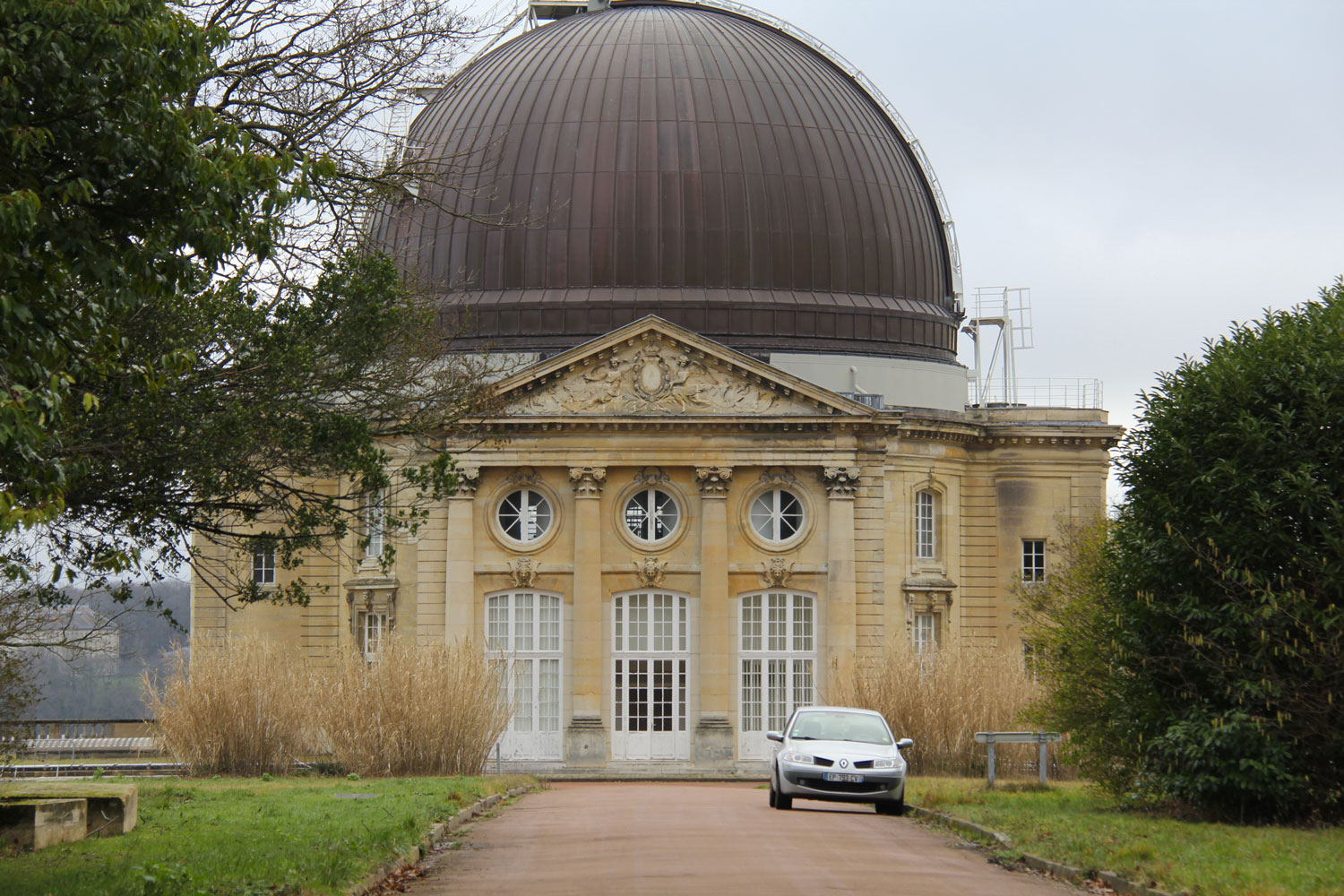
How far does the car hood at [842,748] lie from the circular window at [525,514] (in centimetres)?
2241

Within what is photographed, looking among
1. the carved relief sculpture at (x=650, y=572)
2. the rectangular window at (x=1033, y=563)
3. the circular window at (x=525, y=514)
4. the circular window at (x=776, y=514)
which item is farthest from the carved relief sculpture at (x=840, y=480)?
the circular window at (x=525, y=514)

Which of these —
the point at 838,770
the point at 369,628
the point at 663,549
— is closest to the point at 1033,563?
the point at 663,549

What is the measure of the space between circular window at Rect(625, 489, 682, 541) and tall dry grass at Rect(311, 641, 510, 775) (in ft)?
38.0

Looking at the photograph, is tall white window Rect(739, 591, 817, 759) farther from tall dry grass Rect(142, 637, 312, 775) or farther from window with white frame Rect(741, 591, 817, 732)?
tall dry grass Rect(142, 637, 312, 775)

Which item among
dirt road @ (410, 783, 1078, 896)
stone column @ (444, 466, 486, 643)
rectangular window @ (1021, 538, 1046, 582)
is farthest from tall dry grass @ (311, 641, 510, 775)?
rectangular window @ (1021, 538, 1046, 582)

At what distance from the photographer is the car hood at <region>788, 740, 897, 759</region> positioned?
25688 millimetres

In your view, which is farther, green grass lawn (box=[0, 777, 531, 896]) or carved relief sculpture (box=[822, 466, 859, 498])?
carved relief sculpture (box=[822, 466, 859, 498])

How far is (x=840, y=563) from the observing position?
47.8 meters

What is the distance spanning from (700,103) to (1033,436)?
1268 centimetres

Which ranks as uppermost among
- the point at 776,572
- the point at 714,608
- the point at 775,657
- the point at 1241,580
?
the point at 776,572

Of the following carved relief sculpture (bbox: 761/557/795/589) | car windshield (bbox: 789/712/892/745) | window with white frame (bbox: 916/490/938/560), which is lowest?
car windshield (bbox: 789/712/892/745)

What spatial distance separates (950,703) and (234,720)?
45.6 feet

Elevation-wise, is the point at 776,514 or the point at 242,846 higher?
the point at 776,514

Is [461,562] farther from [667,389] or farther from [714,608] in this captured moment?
[667,389]
